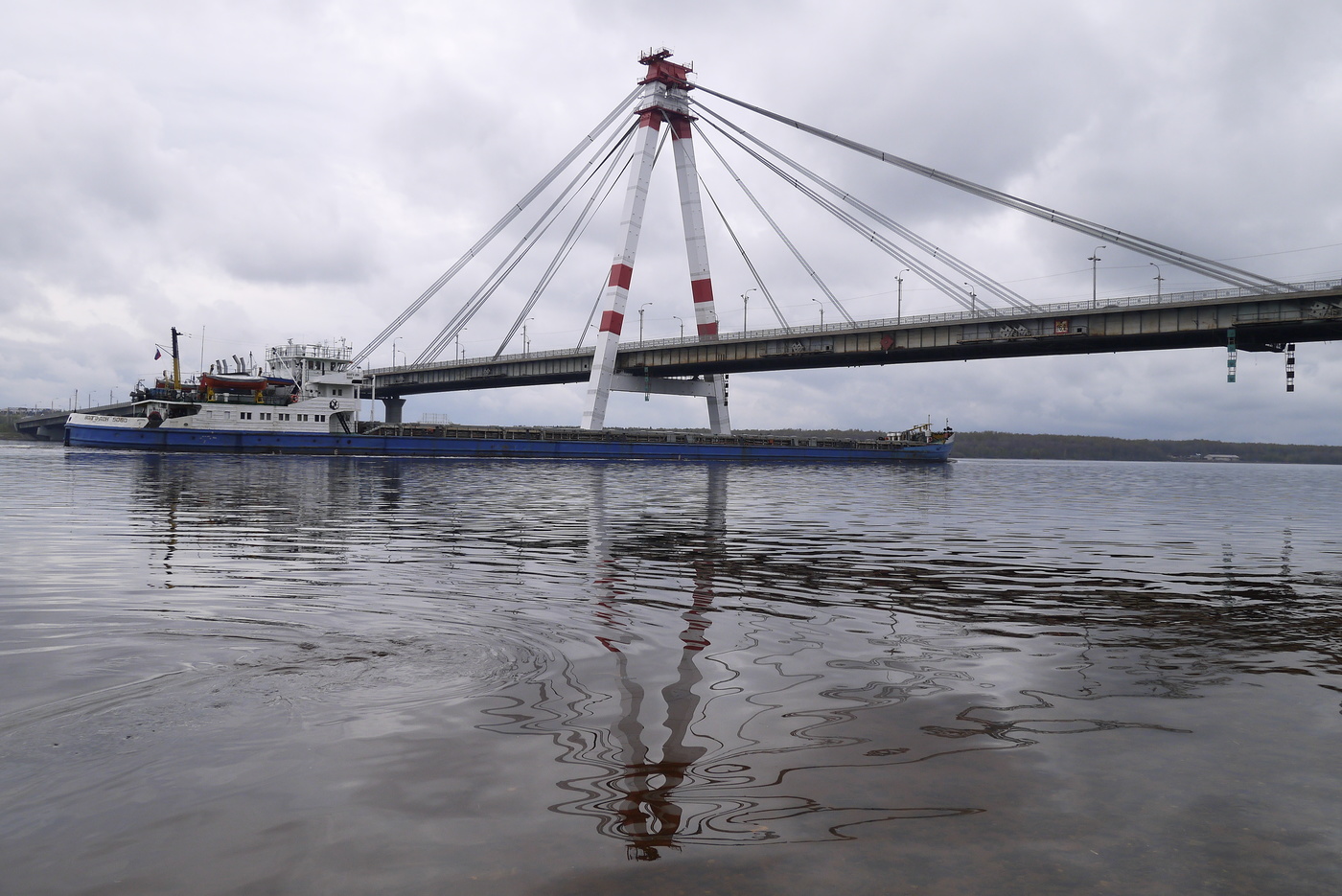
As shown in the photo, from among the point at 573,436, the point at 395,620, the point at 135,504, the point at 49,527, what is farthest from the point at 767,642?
the point at 573,436

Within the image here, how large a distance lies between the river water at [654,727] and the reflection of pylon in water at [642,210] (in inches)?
2498

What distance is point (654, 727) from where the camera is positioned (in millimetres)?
5348

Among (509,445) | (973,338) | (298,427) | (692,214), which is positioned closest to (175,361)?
(298,427)

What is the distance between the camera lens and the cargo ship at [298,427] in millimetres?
61062

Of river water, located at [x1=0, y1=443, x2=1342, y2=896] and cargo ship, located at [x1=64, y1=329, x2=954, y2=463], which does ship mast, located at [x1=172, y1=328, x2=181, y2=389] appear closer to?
cargo ship, located at [x1=64, y1=329, x2=954, y2=463]

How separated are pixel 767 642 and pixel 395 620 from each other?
4083 mm

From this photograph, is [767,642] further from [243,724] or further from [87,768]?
[87,768]

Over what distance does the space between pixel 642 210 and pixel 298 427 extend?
37256mm

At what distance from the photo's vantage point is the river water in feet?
11.9

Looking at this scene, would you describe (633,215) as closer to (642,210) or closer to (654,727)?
(642,210)

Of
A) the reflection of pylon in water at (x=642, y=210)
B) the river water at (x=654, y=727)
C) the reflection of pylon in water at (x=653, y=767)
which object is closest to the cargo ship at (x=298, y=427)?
the reflection of pylon in water at (x=642, y=210)

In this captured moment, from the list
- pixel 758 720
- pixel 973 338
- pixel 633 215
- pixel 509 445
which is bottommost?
pixel 758 720

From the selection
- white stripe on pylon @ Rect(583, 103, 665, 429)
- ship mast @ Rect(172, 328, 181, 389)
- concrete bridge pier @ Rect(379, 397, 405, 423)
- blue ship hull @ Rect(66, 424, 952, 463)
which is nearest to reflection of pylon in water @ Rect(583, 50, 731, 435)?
white stripe on pylon @ Rect(583, 103, 665, 429)

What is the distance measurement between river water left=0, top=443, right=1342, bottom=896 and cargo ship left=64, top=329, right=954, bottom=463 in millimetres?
55082
